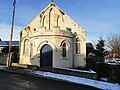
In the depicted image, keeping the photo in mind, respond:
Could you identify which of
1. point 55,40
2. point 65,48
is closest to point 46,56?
point 55,40

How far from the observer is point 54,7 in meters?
36.1

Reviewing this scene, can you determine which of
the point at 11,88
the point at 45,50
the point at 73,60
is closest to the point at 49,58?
the point at 45,50

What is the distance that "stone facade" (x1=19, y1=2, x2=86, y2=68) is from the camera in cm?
3045

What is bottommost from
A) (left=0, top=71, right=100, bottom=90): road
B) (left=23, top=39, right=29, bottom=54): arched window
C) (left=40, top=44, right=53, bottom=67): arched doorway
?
(left=0, top=71, right=100, bottom=90): road

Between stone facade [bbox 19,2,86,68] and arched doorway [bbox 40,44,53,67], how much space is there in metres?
0.13

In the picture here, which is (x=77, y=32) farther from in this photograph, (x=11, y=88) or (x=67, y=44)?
(x=11, y=88)

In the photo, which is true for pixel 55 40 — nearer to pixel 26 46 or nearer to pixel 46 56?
pixel 46 56

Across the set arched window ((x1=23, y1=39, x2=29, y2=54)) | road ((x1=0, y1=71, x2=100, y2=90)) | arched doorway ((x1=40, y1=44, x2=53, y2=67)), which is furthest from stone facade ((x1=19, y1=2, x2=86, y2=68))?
road ((x1=0, y1=71, x2=100, y2=90))

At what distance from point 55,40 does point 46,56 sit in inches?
96.1

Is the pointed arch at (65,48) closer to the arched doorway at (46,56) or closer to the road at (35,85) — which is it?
the arched doorway at (46,56)

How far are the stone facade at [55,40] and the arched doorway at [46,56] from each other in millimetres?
132

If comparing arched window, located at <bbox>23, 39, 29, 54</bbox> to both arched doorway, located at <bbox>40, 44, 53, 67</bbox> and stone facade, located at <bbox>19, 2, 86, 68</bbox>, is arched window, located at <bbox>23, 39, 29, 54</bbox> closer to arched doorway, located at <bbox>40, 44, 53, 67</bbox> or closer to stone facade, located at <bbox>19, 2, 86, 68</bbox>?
stone facade, located at <bbox>19, 2, 86, 68</bbox>

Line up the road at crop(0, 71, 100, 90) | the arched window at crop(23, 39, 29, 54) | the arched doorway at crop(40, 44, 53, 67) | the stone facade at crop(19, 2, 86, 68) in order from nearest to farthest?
the road at crop(0, 71, 100, 90)
the stone facade at crop(19, 2, 86, 68)
the arched doorway at crop(40, 44, 53, 67)
the arched window at crop(23, 39, 29, 54)

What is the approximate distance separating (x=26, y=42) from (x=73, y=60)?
8.34 m
